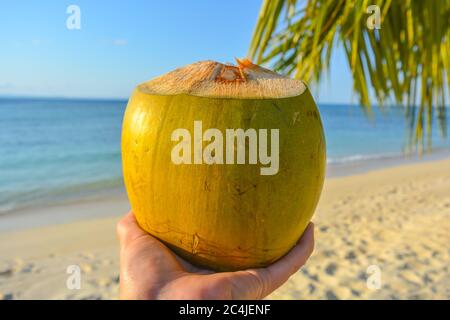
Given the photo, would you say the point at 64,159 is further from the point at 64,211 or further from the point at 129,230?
the point at 129,230

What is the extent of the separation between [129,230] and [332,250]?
3.05 meters

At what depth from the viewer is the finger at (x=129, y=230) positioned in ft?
3.97

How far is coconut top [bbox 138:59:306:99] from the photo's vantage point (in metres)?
1.01

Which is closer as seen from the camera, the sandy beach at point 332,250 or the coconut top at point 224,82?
the coconut top at point 224,82

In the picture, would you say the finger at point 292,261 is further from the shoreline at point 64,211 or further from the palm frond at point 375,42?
the shoreline at point 64,211

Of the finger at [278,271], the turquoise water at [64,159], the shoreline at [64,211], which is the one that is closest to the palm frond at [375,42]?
the turquoise water at [64,159]

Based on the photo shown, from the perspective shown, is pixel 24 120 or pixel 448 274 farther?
pixel 24 120

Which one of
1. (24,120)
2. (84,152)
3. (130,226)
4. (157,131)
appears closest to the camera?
(157,131)

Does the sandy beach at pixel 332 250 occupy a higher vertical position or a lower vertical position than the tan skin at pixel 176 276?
lower

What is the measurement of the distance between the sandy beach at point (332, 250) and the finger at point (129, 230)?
80.2 inches
